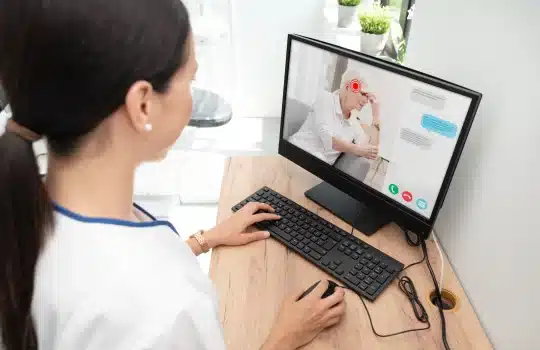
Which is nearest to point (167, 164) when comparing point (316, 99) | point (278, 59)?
point (278, 59)

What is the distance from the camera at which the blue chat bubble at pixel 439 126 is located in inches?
31.5

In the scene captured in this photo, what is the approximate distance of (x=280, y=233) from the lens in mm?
1000

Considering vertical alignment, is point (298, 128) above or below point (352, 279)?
above

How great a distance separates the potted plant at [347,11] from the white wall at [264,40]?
160mm

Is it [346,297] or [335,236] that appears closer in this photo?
[346,297]

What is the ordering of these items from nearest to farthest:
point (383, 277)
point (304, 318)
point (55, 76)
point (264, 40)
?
point (55, 76) < point (304, 318) < point (383, 277) < point (264, 40)

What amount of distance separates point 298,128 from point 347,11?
1.17 metres

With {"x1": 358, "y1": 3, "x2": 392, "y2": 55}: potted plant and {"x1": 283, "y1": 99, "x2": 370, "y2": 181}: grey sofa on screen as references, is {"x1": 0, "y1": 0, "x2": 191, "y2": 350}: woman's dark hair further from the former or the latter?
{"x1": 358, "y1": 3, "x2": 392, "y2": 55}: potted plant

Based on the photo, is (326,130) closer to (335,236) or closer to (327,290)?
(335,236)

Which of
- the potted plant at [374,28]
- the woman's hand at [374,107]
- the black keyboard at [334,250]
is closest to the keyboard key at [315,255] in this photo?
the black keyboard at [334,250]

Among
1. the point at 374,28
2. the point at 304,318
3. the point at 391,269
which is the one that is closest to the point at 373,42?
the point at 374,28

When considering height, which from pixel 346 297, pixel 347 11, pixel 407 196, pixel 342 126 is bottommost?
pixel 346 297

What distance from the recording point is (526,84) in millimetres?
707

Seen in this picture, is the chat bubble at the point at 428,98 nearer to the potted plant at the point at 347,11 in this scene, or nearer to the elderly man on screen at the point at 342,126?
the elderly man on screen at the point at 342,126
